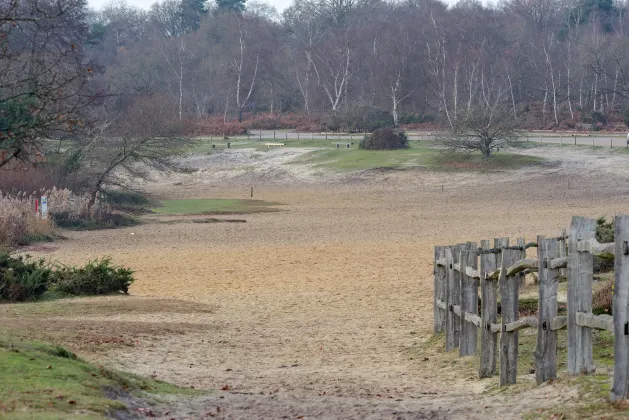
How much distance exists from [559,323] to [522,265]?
90 cm

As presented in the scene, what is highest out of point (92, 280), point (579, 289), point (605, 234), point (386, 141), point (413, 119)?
point (413, 119)

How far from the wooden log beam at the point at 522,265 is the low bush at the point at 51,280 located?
1104 centimetres

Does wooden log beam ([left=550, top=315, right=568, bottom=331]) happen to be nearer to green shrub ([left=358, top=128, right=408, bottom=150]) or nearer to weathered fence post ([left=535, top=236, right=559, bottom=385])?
weathered fence post ([left=535, top=236, right=559, bottom=385])

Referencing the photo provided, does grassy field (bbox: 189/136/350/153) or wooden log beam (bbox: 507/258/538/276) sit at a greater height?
wooden log beam (bbox: 507/258/538/276)

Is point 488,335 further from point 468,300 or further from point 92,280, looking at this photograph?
point 92,280

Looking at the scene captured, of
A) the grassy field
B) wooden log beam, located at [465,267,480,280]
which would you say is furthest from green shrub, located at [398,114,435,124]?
wooden log beam, located at [465,267,480,280]

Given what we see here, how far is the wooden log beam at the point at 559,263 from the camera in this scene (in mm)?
9648

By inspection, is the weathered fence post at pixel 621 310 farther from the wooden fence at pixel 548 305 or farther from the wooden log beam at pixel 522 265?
the wooden log beam at pixel 522 265

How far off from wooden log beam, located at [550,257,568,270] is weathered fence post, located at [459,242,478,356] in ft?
9.02

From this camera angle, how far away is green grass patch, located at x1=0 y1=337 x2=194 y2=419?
8.27 metres

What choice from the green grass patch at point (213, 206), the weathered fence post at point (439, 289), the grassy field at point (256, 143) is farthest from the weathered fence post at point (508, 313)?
the grassy field at point (256, 143)

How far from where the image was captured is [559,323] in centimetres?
967

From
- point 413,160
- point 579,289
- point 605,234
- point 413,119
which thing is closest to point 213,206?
point 413,160

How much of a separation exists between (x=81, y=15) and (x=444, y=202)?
4002 centimetres
